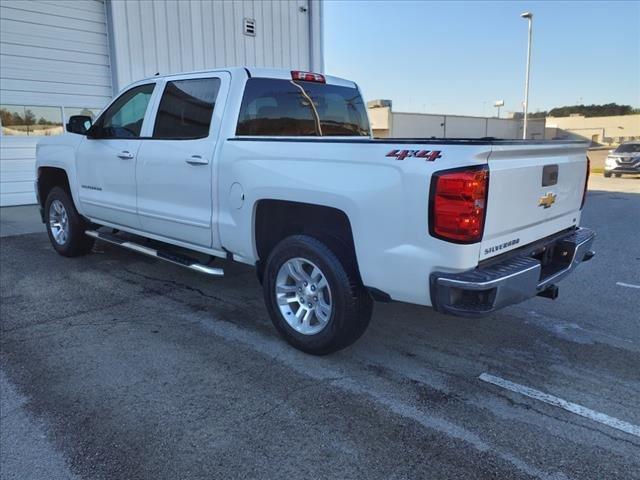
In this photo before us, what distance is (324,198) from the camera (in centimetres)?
340

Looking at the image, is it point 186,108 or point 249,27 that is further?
point 249,27

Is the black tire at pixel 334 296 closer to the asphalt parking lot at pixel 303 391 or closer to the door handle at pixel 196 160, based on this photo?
the asphalt parking lot at pixel 303 391

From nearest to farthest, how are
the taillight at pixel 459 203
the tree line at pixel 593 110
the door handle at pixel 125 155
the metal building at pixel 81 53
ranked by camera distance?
1. the taillight at pixel 459 203
2. the door handle at pixel 125 155
3. the metal building at pixel 81 53
4. the tree line at pixel 593 110

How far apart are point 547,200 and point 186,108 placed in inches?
122

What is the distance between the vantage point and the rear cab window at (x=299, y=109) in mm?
4359

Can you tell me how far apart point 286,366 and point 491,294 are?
1508 millimetres

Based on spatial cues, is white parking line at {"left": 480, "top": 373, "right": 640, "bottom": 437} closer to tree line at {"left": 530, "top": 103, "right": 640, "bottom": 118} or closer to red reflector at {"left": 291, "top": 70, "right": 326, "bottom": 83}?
red reflector at {"left": 291, "top": 70, "right": 326, "bottom": 83}

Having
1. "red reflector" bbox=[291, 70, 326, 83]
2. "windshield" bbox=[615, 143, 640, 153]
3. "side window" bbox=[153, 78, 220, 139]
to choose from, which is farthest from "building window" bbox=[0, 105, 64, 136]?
"windshield" bbox=[615, 143, 640, 153]

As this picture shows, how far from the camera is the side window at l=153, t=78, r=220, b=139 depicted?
4.41 metres

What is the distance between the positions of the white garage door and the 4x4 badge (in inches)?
430

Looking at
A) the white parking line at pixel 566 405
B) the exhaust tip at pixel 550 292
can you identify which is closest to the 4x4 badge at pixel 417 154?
the exhaust tip at pixel 550 292

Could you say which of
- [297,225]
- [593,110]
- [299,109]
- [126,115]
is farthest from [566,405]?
[593,110]

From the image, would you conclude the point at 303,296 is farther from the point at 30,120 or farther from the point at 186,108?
the point at 30,120

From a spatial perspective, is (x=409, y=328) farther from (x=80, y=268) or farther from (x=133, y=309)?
(x=80, y=268)
